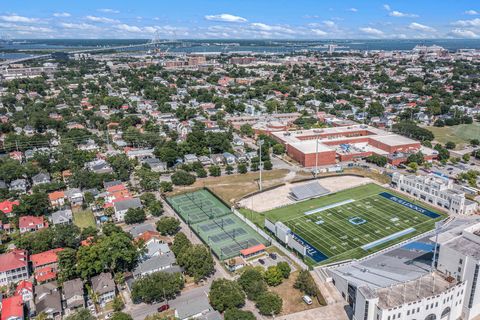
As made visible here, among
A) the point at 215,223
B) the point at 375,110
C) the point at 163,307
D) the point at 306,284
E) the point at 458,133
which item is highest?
the point at 375,110

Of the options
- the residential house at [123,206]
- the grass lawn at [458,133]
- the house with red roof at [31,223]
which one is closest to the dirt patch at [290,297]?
the residential house at [123,206]

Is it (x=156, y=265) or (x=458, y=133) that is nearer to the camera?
(x=156, y=265)

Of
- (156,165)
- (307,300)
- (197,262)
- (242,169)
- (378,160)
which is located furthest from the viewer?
(378,160)

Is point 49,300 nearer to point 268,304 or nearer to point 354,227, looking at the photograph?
point 268,304

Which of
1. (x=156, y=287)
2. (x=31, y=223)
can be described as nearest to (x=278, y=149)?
(x=31, y=223)

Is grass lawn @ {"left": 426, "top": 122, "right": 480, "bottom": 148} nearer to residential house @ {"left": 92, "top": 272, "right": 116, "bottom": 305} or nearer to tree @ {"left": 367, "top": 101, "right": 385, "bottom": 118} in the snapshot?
tree @ {"left": 367, "top": 101, "right": 385, "bottom": 118}

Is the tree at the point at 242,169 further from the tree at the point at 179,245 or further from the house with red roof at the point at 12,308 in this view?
the house with red roof at the point at 12,308
